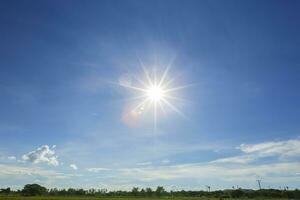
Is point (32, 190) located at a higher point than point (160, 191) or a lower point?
lower

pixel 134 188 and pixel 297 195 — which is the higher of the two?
pixel 134 188

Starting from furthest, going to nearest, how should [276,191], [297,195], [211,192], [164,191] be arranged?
[164,191], [211,192], [276,191], [297,195]

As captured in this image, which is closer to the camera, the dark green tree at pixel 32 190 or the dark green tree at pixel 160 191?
the dark green tree at pixel 32 190

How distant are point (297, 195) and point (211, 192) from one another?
59.3 metres

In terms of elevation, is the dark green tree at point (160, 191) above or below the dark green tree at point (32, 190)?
above

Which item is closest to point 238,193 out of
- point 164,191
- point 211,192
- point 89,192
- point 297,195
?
point 297,195

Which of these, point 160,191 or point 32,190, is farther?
point 160,191

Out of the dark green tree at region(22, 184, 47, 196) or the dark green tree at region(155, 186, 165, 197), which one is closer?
the dark green tree at region(22, 184, 47, 196)

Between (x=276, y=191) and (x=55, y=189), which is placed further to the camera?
(x=55, y=189)

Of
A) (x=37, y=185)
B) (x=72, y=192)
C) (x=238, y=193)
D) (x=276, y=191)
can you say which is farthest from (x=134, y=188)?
(x=276, y=191)

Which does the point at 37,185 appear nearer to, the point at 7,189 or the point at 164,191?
the point at 7,189

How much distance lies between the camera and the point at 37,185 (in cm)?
16838

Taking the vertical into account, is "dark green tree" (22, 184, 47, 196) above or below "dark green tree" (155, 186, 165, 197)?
below

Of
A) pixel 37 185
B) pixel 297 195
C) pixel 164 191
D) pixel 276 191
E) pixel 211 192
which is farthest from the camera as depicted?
pixel 164 191
